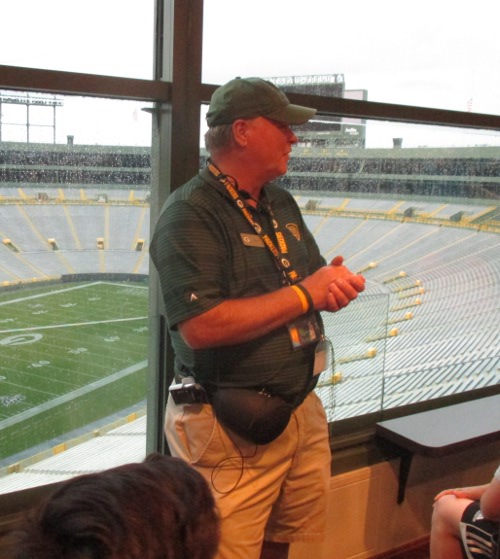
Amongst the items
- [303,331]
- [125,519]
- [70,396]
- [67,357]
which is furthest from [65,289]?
[125,519]

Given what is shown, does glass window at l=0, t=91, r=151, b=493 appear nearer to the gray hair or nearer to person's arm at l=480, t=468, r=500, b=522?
the gray hair

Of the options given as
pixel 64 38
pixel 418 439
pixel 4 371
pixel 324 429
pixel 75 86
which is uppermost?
pixel 64 38

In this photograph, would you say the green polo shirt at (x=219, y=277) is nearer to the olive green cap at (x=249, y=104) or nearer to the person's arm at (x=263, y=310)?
the person's arm at (x=263, y=310)

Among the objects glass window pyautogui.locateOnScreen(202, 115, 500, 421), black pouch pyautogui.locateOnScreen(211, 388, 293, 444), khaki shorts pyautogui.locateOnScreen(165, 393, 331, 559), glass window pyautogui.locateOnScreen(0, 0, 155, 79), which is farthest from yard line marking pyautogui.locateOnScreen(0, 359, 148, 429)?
glass window pyautogui.locateOnScreen(0, 0, 155, 79)

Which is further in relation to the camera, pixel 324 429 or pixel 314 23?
pixel 314 23

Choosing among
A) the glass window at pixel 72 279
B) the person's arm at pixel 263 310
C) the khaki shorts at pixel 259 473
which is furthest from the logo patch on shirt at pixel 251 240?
the glass window at pixel 72 279

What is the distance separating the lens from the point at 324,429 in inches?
74.0

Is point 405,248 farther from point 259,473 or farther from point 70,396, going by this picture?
point 70,396

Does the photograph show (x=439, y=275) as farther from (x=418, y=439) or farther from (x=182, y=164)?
(x=182, y=164)

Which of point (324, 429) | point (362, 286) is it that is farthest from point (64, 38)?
point (324, 429)

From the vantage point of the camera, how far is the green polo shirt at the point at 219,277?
1.49 meters

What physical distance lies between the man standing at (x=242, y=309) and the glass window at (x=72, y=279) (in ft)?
1.35

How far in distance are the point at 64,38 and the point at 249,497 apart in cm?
136

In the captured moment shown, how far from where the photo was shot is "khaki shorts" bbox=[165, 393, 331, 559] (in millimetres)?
1648
